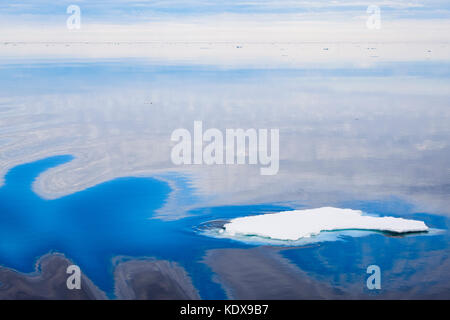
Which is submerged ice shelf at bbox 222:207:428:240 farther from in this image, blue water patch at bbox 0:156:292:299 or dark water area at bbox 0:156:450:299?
blue water patch at bbox 0:156:292:299

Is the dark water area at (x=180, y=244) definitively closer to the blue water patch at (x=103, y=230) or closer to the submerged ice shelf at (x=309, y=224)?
the blue water patch at (x=103, y=230)

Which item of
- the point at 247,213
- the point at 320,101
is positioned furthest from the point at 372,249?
the point at 320,101

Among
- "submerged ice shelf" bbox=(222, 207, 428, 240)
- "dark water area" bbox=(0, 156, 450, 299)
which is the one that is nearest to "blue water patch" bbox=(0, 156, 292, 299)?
"dark water area" bbox=(0, 156, 450, 299)

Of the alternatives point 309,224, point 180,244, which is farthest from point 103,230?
point 309,224

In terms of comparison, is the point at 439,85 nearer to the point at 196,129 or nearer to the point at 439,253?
the point at 196,129

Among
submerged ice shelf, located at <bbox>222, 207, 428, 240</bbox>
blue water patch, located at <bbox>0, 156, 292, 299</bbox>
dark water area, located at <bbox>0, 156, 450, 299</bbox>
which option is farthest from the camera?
submerged ice shelf, located at <bbox>222, 207, 428, 240</bbox>

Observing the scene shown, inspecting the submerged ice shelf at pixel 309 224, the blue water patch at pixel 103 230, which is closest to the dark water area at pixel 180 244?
the blue water patch at pixel 103 230
